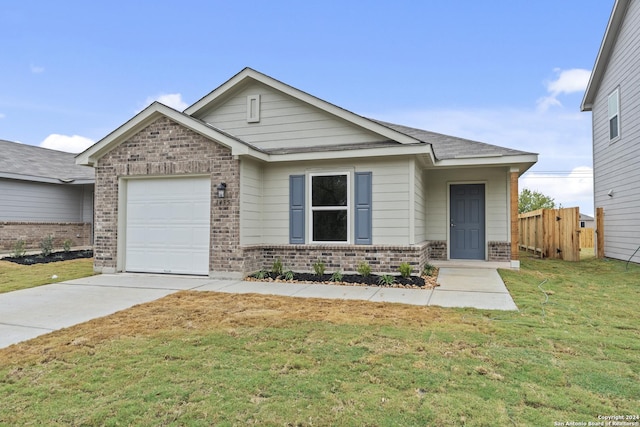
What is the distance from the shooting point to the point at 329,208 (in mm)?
8891

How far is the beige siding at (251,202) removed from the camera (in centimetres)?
848

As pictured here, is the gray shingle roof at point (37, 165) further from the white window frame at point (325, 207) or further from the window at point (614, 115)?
the window at point (614, 115)

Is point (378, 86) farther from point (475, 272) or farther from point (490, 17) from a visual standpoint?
point (475, 272)

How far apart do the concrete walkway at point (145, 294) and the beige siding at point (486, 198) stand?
2.56 metres

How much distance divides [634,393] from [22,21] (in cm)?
1751

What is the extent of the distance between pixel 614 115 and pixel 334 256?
1081 cm

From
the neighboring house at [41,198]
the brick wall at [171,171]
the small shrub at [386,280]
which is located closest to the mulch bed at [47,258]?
the neighboring house at [41,198]

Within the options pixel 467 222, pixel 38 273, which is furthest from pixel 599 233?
pixel 38 273

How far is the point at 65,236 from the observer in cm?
1560

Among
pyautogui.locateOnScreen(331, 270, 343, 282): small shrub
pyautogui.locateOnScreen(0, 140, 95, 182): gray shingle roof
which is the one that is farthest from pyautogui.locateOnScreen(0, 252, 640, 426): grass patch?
pyautogui.locateOnScreen(0, 140, 95, 182): gray shingle roof

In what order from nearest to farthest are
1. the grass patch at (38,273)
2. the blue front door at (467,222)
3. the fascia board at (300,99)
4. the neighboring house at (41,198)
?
the grass patch at (38,273) < the fascia board at (300,99) < the blue front door at (467,222) < the neighboring house at (41,198)

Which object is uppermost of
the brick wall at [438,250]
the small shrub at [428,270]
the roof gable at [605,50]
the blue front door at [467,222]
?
the roof gable at [605,50]

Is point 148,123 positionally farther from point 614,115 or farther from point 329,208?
point 614,115

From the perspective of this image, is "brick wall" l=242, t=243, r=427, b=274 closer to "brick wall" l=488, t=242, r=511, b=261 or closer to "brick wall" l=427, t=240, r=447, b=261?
"brick wall" l=427, t=240, r=447, b=261
